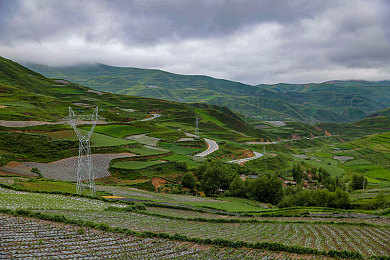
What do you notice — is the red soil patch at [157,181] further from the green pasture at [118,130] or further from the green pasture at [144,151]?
the green pasture at [118,130]

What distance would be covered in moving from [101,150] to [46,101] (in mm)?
77249

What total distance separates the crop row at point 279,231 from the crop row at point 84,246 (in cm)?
382

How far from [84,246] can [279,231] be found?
82.8 feet

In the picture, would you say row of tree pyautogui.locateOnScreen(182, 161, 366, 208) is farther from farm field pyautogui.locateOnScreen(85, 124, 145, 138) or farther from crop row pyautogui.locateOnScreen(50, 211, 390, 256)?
farm field pyautogui.locateOnScreen(85, 124, 145, 138)

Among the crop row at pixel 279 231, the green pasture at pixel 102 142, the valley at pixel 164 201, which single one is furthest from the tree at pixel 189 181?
the crop row at pixel 279 231

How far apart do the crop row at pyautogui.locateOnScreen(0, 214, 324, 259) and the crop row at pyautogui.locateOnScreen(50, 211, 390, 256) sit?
150 inches

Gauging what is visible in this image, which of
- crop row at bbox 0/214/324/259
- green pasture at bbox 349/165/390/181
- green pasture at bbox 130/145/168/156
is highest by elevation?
crop row at bbox 0/214/324/259

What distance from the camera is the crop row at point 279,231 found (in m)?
27.5

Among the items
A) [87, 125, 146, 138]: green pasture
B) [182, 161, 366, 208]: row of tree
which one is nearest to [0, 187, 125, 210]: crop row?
[182, 161, 366, 208]: row of tree

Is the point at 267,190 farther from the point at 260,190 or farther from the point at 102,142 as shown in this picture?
the point at 102,142

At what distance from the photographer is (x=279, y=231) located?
3394 centimetres

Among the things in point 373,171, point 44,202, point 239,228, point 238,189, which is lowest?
point 373,171

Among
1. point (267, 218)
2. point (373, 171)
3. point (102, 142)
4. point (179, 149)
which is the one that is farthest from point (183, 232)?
point (373, 171)

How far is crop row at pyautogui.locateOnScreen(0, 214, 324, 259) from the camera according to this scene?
60.7 feet
